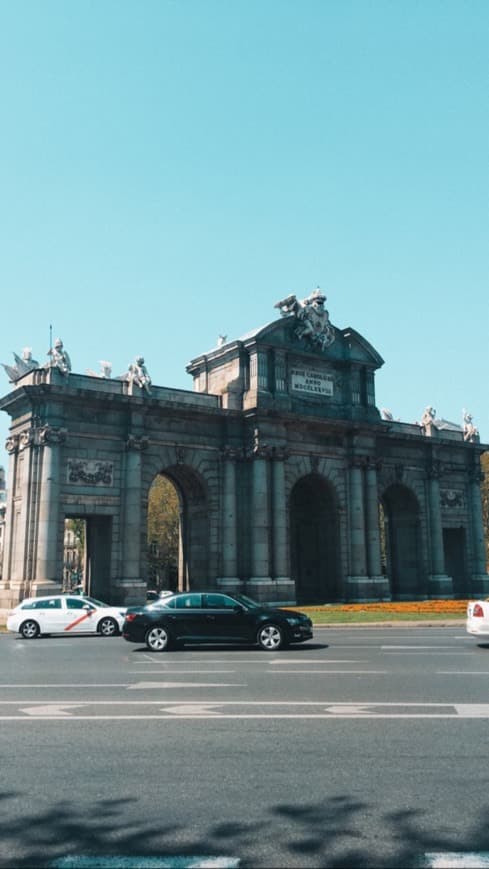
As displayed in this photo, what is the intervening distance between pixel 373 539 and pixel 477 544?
1029 cm

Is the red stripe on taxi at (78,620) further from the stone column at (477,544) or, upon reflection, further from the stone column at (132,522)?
the stone column at (477,544)

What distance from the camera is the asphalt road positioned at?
495 cm

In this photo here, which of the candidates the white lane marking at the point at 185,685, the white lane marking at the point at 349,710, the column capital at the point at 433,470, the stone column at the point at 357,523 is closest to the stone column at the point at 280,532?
the stone column at the point at 357,523

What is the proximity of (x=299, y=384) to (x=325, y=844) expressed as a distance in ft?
113

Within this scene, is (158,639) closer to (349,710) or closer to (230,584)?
(349,710)

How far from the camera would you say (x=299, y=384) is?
38.8m

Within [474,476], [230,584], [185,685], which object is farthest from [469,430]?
[185,685]

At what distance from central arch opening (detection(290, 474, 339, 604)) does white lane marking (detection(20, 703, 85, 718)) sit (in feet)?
99.0

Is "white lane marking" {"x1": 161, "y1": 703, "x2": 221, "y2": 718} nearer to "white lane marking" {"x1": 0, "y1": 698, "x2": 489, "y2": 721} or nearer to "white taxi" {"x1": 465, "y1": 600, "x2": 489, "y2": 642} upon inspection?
"white lane marking" {"x1": 0, "y1": 698, "x2": 489, "y2": 721}

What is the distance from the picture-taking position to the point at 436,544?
43.8m

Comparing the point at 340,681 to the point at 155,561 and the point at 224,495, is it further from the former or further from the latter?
the point at 155,561

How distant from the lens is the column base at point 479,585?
45750 mm

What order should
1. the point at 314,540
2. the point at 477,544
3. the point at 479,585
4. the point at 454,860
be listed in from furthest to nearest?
1. the point at 477,544
2. the point at 479,585
3. the point at 314,540
4. the point at 454,860

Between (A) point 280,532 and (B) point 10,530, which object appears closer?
(B) point 10,530
